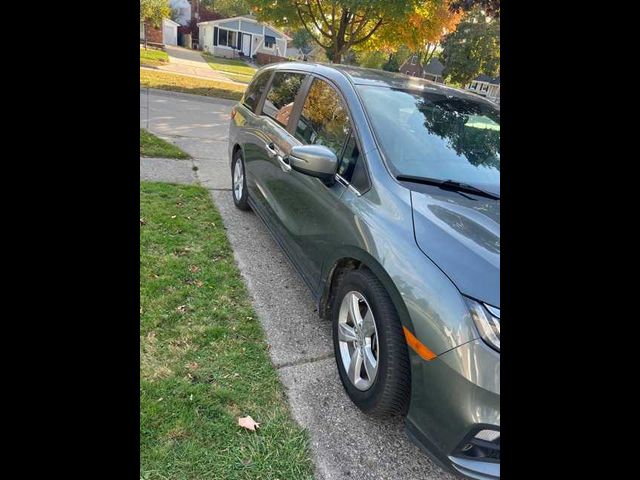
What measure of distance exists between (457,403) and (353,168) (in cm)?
147

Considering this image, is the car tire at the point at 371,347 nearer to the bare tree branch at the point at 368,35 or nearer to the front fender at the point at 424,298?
the front fender at the point at 424,298

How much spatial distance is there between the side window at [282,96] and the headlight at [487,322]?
244 cm

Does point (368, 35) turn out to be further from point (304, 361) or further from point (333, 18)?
point (304, 361)

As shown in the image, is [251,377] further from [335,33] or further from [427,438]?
[335,33]

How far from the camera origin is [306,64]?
3740 millimetres

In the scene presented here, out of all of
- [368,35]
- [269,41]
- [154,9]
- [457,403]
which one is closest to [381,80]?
[457,403]

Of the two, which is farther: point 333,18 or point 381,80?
point 333,18

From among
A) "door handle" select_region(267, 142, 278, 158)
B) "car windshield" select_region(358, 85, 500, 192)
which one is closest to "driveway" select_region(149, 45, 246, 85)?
"door handle" select_region(267, 142, 278, 158)

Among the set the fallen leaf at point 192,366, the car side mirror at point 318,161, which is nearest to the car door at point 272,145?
the car side mirror at point 318,161

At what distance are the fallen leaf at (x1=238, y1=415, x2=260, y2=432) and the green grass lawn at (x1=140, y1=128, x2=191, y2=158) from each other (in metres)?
5.35

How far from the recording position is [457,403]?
1648mm

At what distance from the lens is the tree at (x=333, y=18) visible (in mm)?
12266
